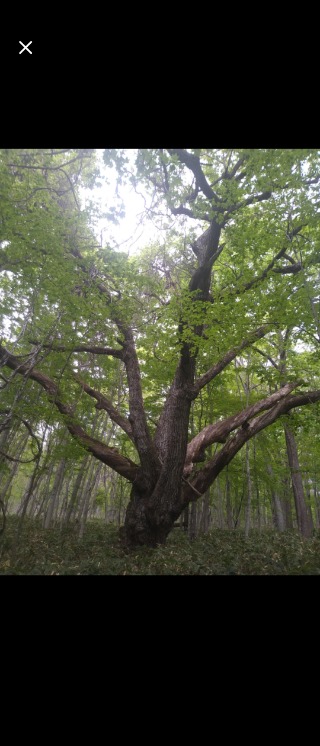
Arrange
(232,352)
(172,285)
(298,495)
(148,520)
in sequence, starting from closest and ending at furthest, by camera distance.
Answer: (148,520)
(232,352)
(172,285)
(298,495)

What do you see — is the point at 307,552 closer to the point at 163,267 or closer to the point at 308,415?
the point at 308,415

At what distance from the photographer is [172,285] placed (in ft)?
22.9

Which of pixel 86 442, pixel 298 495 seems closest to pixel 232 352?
pixel 86 442

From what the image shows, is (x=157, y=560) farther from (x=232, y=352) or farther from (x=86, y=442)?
(x=232, y=352)

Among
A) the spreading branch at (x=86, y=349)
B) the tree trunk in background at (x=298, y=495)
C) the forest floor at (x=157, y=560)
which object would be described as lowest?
the forest floor at (x=157, y=560)

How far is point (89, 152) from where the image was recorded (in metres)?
4.91

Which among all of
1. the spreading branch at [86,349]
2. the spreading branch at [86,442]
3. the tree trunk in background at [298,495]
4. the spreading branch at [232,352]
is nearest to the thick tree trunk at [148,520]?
the spreading branch at [86,442]

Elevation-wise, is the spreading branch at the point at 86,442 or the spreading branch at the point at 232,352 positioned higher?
the spreading branch at the point at 232,352

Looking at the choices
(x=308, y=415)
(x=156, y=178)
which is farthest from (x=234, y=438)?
(x=156, y=178)

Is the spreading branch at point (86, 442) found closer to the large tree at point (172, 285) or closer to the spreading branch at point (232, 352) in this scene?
the large tree at point (172, 285)

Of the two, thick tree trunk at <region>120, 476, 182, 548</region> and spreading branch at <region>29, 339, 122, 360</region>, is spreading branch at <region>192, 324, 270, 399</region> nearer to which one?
spreading branch at <region>29, 339, 122, 360</region>

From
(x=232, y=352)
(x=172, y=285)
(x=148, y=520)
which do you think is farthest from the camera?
(x=172, y=285)

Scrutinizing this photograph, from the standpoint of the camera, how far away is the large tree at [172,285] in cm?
486

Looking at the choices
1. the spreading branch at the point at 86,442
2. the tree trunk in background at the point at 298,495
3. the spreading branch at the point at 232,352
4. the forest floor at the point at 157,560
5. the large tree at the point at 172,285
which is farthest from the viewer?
the tree trunk in background at the point at 298,495
